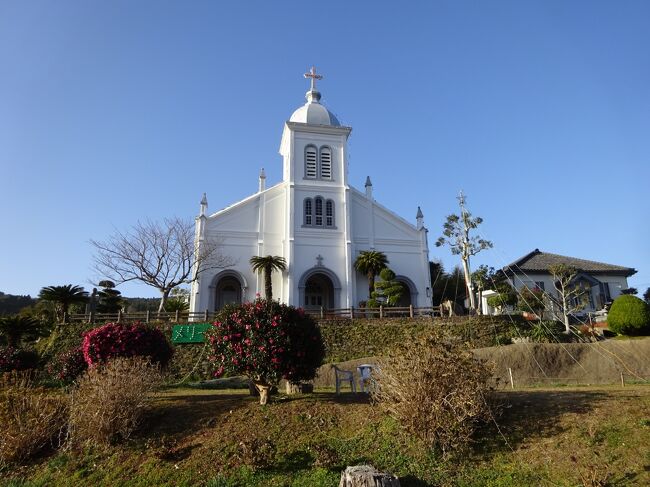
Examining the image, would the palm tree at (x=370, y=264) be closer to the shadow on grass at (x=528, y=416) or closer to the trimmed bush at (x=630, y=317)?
the trimmed bush at (x=630, y=317)

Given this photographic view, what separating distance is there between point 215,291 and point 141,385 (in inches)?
834

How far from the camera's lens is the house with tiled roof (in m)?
33.6

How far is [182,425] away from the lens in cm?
969

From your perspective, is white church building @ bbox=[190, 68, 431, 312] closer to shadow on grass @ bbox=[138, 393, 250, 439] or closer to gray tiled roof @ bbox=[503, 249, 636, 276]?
gray tiled roof @ bbox=[503, 249, 636, 276]

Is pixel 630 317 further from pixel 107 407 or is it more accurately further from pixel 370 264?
pixel 107 407

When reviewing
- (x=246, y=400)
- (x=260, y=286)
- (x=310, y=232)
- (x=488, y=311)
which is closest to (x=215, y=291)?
(x=260, y=286)

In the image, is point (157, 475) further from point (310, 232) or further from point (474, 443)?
point (310, 232)

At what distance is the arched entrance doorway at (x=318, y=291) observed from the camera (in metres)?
32.3

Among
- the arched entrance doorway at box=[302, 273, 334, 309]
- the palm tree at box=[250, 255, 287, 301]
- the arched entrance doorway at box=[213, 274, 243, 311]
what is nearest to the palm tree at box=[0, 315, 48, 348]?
Answer: the arched entrance doorway at box=[213, 274, 243, 311]

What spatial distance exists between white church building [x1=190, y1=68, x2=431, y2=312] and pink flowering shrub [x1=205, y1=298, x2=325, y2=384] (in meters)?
18.9

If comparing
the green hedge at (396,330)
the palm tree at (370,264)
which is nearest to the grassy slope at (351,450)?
the green hedge at (396,330)

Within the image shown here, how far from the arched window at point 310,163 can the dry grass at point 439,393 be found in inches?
1047

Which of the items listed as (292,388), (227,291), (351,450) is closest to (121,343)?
(292,388)

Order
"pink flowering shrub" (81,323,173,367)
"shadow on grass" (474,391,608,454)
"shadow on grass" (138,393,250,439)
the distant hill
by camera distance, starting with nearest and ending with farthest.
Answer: "shadow on grass" (474,391,608,454)
"shadow on grass" (138,393,250,439)
"pink flowering shrub" (81,323,173,367)
the distant hill
